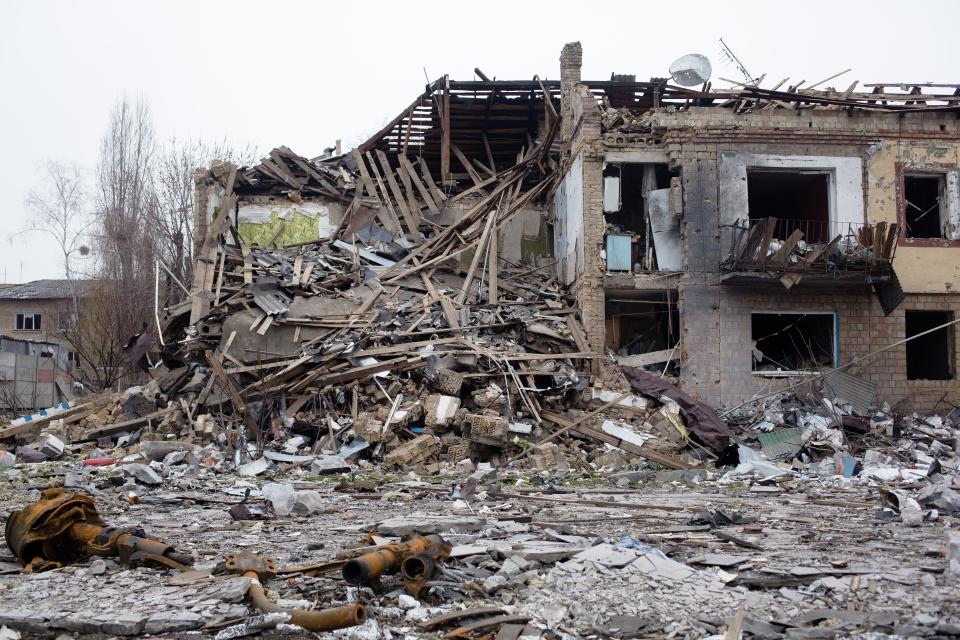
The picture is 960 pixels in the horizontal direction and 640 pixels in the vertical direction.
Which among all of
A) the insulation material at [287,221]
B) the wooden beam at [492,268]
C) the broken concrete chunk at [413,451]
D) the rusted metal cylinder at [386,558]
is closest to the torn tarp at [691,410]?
the wooden beam at [492,268]

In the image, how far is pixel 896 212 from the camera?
1747 centimetres

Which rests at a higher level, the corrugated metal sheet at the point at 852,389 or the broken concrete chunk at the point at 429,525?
the corrugated metal sheet at the point at 852,389

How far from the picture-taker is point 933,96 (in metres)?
17.6

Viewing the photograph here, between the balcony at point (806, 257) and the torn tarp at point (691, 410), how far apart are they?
8.95 ft

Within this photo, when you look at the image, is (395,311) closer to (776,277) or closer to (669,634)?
(776,277)

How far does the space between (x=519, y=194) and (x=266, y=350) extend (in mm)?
8695

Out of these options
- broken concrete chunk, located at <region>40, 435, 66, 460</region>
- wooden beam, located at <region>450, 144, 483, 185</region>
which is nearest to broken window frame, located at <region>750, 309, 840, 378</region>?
wooden beam, located at <region>450, 144, 483, 185</region>

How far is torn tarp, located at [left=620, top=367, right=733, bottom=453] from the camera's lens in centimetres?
1425

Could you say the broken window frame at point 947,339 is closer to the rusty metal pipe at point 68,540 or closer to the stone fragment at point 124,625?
the rusty metal pipe at point 68,540

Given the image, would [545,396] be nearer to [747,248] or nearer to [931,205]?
[747,248]

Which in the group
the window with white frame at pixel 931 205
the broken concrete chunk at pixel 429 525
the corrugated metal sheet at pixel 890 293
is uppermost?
the window with white frame at pixel 931 205

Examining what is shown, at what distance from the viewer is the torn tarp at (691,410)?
561 inches

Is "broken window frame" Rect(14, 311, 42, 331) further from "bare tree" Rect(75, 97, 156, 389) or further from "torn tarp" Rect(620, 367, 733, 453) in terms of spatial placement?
"torn tarp" Rect(620, 367, 733, 453)

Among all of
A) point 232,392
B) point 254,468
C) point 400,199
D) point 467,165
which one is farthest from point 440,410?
point 467,165
